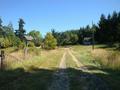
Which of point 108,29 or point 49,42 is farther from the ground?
point 108,29

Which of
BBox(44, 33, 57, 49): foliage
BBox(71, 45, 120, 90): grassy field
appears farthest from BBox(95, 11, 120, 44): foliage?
BBox(71, 45, 120, 90): grassy field

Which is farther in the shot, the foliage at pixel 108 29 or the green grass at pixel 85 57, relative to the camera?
the foliage at pixel 108 29

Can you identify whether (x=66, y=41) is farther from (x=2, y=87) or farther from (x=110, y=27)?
(x=2, y=87)

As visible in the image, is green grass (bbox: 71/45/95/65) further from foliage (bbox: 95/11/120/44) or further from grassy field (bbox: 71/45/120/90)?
foliage (bbox: 95/11/120/44)

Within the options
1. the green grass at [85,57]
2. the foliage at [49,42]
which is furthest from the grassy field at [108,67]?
the foliage at [49,42]

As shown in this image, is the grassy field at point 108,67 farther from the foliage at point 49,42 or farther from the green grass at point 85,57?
the foliage at point 49,42

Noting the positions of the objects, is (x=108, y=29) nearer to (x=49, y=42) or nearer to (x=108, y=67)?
(x=49, y=42)

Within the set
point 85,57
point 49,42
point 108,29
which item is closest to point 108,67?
point 85,57

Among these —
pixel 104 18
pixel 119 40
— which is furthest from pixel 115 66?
pixel 104 18

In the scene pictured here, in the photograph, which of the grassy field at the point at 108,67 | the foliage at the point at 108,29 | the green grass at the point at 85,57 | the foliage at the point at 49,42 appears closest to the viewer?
the grassy field at the point at 108,67

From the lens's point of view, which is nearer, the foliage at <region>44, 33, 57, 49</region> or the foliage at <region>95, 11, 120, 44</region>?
the foliage at <region>44, 33, 57, 49</region>

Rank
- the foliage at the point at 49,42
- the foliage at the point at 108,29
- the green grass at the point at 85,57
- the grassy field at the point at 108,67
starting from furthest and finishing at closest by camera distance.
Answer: the foliage at the point at 108,29
the foliage at the point at 49,42
the green grass at the point at 85,57
the grassy field at the point at 108,67

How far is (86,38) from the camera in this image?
13388 centimetres

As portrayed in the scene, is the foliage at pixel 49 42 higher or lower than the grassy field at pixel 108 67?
higher
